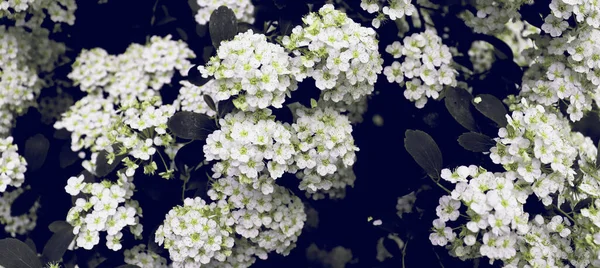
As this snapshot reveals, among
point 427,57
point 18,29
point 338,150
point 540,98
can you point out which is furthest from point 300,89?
point 18,29

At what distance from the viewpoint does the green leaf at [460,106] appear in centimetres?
246

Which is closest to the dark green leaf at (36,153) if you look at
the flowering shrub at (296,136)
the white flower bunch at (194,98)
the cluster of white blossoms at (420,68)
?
the flowering shrub at (296,136)

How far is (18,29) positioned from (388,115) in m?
1.73

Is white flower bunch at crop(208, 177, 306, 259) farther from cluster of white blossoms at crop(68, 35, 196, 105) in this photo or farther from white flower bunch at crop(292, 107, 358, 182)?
cluster of white blossoms at crop(68, 35, 196, 105)

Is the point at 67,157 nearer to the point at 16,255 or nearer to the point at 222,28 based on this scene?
the point at 16,255

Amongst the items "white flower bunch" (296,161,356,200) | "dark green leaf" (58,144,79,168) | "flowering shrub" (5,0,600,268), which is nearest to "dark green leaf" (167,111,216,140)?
"flowering shrub" (5,0,600,268)

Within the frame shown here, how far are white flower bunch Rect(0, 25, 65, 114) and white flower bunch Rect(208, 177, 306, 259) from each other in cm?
115

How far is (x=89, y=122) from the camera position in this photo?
2836mm

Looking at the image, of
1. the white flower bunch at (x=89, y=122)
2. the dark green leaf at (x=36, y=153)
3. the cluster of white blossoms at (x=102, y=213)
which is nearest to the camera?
the cluster of white blossoms at (x=102, y=213)

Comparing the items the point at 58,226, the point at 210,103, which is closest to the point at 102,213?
the point at 58,226

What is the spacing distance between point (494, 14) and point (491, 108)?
0.45m

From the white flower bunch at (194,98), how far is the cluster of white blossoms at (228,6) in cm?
30

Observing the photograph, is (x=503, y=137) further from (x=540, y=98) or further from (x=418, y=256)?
(x=418, y=256)

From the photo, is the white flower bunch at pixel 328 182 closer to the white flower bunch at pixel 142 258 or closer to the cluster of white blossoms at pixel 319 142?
the cluster of white blossoms at pixel 319 142
